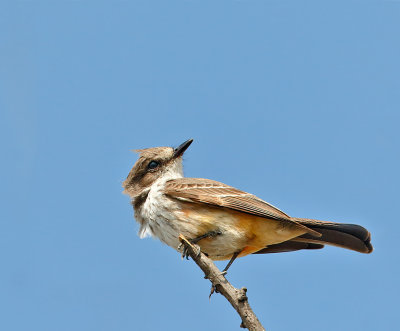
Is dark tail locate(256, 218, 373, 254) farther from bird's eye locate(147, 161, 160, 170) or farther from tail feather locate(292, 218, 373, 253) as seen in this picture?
bird's eye locate(147, 161, 160, 170)

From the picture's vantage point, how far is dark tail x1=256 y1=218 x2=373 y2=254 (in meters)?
9.05

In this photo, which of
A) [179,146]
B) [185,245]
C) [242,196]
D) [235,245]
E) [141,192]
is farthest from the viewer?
[179,146]

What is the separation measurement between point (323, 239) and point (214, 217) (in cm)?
187

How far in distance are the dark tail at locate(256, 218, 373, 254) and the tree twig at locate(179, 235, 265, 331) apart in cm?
284

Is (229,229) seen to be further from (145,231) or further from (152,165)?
(152,165)

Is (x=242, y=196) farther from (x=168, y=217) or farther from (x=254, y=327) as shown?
(x=254, y=327)

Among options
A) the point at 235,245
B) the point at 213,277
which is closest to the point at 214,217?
the point at 235,245

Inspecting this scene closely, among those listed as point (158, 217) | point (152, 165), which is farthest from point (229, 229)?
point (152, 165)

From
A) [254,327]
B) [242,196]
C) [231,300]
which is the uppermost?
[242,196]

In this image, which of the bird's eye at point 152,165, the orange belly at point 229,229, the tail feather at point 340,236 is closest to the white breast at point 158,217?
the orange belly at point 229,229

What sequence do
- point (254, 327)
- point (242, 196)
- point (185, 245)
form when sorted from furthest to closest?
point (242, 196) → point (185, 245) → point (254, 327)

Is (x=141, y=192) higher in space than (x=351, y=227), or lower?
higher

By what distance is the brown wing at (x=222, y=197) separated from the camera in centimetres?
903

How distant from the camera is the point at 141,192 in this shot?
1059cm
